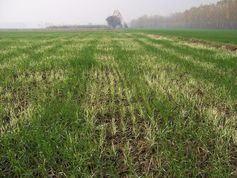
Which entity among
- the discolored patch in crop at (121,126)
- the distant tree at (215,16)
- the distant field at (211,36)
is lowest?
the distant field at (211,36)

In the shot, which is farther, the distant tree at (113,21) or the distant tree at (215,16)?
the distant tree at (113,21)

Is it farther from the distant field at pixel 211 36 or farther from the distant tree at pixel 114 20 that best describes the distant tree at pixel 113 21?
the distant field at pixel 211 36

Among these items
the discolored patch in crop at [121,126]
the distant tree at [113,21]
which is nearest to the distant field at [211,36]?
the discolored patch in crop at [121,126]

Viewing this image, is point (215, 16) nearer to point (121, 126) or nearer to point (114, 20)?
point (114, 20)

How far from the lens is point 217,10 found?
122 meters

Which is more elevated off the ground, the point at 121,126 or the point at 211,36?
the point at 121,126

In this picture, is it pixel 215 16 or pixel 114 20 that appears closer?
pixel 215 16

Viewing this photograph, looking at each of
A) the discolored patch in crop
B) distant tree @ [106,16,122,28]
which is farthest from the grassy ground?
distant tree @ [106,16,122,28]

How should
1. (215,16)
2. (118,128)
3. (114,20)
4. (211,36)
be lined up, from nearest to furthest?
(118,128) → (211,36) → (215,16) → (114,20)

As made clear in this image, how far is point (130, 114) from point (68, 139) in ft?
4.72

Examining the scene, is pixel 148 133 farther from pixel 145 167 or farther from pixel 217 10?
pixel 217 10

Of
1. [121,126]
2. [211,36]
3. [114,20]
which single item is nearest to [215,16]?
[114,20]

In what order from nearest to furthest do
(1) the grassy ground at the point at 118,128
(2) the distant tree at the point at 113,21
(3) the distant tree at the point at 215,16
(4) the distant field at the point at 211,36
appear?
(1) the grassy ground at the point at 118,128 < (4) the distant field at the point at 211,36 < (3) the distant tree at the point at 215,16 < (2) the distant tree at the point at 113,21

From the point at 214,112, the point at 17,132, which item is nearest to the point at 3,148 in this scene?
the point at 17,132
